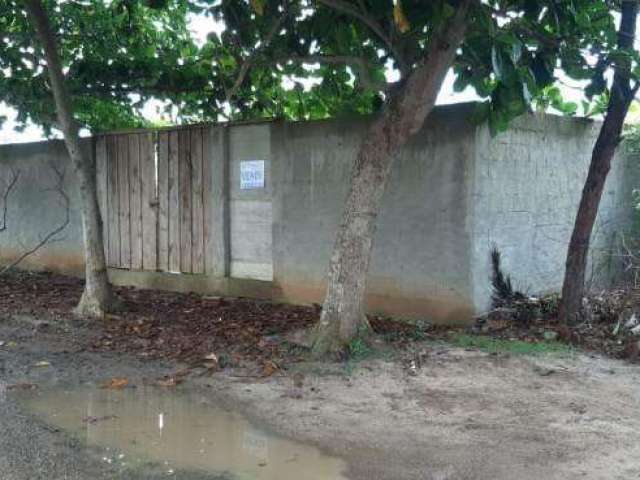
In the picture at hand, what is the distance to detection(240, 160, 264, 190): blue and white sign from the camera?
9250 millimetres

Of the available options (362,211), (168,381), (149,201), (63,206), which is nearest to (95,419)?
(168,381)

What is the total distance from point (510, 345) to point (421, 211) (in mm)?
1793

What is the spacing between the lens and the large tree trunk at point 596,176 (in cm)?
698

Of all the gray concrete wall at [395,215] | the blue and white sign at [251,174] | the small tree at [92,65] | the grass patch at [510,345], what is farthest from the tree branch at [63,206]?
the grass patch at [510,345]

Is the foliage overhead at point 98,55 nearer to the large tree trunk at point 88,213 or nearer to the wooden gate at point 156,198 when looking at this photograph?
the wooden gate at point 156,198

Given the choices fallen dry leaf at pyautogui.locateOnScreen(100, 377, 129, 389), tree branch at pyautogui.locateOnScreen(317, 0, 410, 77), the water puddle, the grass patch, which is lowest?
the water puddle

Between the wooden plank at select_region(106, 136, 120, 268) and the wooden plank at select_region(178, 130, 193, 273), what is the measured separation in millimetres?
1374

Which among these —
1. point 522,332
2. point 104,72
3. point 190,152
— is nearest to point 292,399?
point 522,332

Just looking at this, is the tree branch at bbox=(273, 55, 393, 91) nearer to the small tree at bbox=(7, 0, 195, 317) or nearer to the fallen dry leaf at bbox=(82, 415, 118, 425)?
the small tree at bbox=(7, 0, 195, 317)

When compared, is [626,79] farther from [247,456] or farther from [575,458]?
[247,456]

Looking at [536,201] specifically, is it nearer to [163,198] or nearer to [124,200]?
[163,198]

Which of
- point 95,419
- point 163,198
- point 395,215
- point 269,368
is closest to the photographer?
point 95,419

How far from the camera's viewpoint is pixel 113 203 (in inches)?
425

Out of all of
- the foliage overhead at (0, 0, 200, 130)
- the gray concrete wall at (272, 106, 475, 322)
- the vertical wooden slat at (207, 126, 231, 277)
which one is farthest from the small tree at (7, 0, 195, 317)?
the gray concrete wall at (272, 106, 475, 322)
